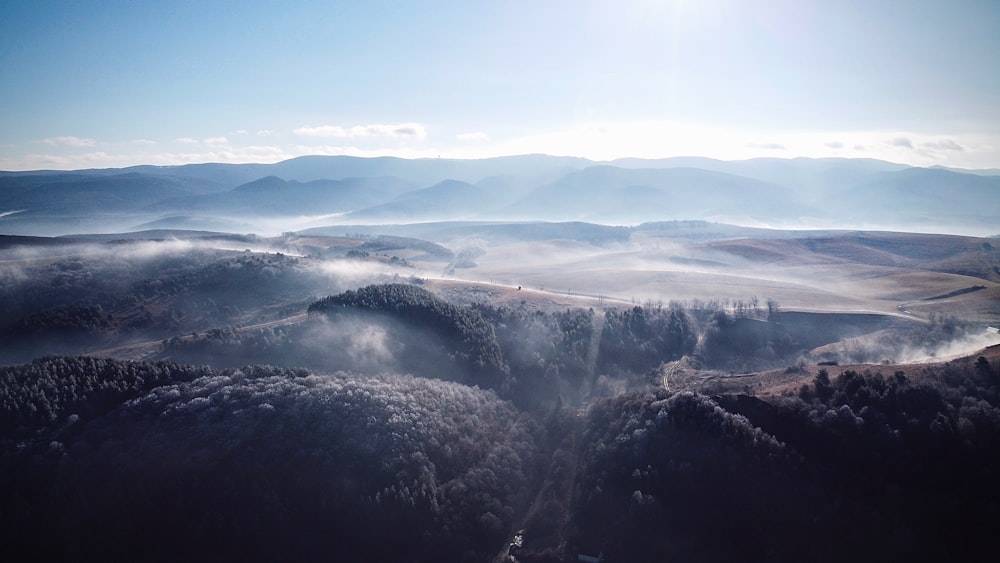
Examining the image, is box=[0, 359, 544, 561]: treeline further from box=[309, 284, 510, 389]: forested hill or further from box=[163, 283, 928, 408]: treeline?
box=[309, 284, 510, 389]: forested hill

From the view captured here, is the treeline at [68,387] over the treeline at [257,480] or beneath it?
over

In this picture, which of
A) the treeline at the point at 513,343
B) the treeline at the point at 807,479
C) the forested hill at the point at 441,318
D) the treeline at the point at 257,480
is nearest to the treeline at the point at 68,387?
the treeline at the point at 257,480

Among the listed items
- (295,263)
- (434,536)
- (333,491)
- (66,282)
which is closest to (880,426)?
(434,536)

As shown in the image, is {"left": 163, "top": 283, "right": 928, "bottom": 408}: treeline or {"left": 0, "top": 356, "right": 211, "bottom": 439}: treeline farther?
{"left": 163, "top": 283, "right": 928, "bottom": 408}: treeline

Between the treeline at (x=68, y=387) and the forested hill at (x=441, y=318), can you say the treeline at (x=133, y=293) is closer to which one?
the forested hill at (x=441, y=318)

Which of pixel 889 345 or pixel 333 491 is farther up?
pixel 889 345

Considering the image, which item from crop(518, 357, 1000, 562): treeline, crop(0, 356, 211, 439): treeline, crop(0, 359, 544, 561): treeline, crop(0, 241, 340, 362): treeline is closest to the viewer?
crop(518, 357, 1000, 562): treeline

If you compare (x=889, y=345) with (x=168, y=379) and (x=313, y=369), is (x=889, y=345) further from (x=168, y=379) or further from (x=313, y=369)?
(x=168, y=379)

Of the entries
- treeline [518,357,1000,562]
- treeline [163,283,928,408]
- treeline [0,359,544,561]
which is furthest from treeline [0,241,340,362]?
treeline [518,357,1000,562]

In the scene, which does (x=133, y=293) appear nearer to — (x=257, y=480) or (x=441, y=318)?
(x=441, y=318)
